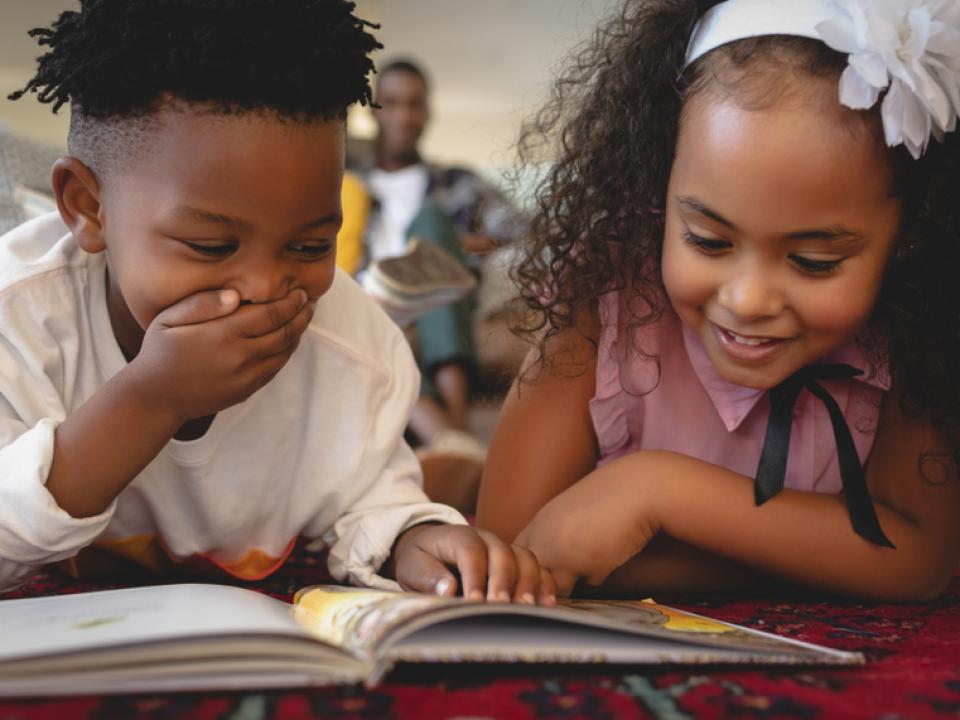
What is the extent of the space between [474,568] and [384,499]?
0.25 m

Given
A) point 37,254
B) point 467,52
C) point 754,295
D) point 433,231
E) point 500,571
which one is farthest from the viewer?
point 467,52

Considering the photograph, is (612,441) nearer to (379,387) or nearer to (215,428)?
(379,387)

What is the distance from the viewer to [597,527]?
0.90 meters

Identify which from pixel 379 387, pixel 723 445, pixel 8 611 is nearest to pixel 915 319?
pixel 723 445

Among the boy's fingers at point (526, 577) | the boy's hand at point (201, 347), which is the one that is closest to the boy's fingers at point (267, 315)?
the boy's hand at point (201, 347)

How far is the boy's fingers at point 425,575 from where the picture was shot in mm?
786

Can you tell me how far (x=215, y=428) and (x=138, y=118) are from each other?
30cm

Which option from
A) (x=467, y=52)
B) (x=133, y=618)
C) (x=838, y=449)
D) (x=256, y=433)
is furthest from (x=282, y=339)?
(x=467, y=52)

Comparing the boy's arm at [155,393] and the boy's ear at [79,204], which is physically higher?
the boy's ear at [79,204]

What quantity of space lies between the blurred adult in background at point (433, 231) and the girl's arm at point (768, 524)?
15.8 inches

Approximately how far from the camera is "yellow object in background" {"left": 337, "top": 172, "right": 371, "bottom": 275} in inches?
104

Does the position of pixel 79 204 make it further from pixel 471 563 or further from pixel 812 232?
pixel 812 232

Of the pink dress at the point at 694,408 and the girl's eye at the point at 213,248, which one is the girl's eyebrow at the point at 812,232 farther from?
the girl's eye at the point at 213,248

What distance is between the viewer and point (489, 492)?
3.57ft
